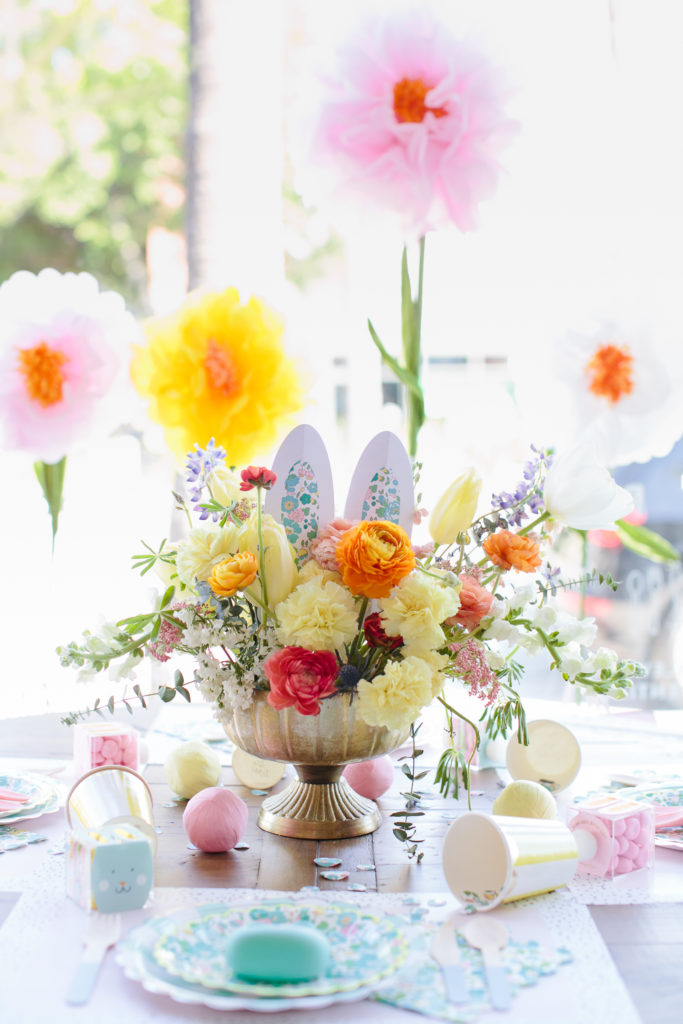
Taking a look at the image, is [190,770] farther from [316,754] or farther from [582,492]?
[582,492]

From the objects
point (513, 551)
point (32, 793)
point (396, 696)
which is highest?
point (513, 551)

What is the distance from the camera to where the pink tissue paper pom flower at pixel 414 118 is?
1106 mm

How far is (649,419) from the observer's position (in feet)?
4.30

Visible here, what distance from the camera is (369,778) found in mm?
1037

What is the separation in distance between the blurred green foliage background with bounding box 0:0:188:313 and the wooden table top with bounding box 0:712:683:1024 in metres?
4.70

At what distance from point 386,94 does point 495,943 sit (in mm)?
844

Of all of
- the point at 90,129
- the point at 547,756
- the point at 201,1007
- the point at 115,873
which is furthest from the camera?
the point at 90,129

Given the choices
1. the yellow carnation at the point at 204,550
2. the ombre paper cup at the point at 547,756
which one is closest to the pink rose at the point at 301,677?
the yellow carnation at the point at 204,550

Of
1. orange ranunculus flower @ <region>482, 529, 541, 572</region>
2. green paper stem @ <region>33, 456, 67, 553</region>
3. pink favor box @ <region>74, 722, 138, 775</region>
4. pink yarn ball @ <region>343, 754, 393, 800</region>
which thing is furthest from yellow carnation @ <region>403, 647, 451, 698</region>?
green paper stem @ <region>33, 456, 67, 553</region>

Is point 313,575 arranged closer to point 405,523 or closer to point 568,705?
point 405,523

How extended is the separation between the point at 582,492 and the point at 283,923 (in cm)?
44

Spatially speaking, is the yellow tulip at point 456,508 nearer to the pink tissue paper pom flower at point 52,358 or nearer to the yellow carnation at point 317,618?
the yellow carnation at point 317,618

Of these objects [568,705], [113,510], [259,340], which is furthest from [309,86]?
[113,510]

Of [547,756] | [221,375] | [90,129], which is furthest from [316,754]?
[90,129]
